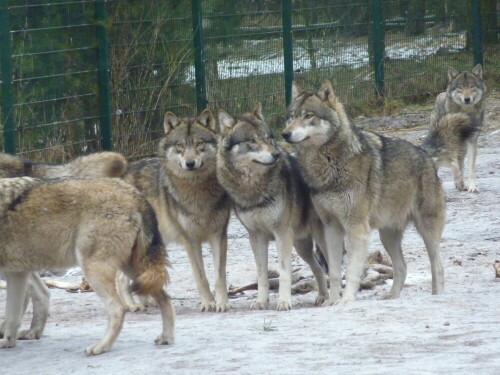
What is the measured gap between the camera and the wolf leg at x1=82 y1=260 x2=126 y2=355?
6.03 meters

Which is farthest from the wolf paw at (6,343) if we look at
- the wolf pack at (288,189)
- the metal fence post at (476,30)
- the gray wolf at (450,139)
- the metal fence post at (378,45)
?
the metal fence post at (476,30)

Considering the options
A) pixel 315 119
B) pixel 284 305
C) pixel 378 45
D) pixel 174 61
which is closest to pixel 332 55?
pixel 378 45

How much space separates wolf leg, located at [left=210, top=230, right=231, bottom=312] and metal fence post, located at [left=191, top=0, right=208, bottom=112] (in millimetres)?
5948

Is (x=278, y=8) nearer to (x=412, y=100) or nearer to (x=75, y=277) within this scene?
(x=412, y=100)

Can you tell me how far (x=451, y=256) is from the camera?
9.34 metres

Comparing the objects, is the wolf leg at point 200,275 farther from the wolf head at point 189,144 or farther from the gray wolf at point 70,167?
the gray wolf at point 70,167

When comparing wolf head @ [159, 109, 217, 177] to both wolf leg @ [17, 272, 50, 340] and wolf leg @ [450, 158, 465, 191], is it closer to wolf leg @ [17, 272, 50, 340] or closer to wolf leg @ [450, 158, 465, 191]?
wolf leg @ [17, 272, 50, 340]

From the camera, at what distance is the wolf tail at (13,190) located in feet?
20.5

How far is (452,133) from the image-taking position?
8.98 m

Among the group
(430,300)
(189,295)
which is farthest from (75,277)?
(430,300)

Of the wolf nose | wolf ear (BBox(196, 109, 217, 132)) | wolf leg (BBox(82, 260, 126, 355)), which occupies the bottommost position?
wolf leg (BBox(82, 260, 126, 355))

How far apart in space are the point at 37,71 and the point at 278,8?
4779 millimetres

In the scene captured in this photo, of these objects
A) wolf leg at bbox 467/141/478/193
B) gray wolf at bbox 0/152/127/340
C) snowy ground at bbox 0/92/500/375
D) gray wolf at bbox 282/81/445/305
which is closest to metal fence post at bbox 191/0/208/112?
wolf leg at bbox 467/141/478/193

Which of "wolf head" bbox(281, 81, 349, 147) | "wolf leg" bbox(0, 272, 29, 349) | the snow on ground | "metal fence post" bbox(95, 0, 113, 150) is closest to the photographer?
"wolf leg" bbox(0, 272, 29, 349)
